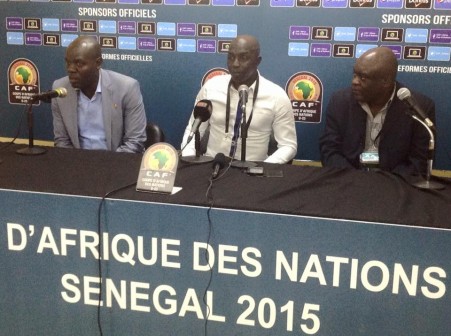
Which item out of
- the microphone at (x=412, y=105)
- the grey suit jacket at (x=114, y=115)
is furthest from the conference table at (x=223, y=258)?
the grey suit jacket at (x=114, y=115)

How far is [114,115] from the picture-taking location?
2.90 meters

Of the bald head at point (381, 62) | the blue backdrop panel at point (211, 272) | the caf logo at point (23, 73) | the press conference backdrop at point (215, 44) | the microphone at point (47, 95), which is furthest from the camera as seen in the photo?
the caf logo at point (23, 73)

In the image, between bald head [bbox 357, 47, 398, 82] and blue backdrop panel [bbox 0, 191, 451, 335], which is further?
bald head [bbox 357, 47, 398, 82]

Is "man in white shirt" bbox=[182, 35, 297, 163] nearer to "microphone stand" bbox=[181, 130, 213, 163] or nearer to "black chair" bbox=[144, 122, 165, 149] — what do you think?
"black chair" bbox=[144, 122, 165, 149]

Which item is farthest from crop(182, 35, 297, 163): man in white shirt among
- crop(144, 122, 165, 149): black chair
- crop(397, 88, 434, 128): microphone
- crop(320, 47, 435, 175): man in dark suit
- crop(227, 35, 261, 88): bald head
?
crop(397, 88, 434, 128): microphone

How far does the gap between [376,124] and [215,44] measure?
1.21 meters

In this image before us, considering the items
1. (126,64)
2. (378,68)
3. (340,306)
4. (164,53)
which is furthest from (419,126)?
(126,64)

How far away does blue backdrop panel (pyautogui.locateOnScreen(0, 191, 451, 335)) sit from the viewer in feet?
4.98

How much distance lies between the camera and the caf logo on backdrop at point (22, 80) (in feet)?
12.2

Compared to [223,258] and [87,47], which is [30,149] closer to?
[87,47]

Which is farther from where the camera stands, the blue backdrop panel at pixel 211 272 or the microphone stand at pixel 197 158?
the microphone stand at pixel 197 158

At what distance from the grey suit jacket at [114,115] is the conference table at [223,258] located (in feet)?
3.33

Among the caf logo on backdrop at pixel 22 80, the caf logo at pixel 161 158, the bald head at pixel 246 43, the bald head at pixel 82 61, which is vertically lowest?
the caf logo at pixel 161 158

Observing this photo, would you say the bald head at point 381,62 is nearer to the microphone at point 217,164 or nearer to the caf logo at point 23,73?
the microphone at point 217,164
